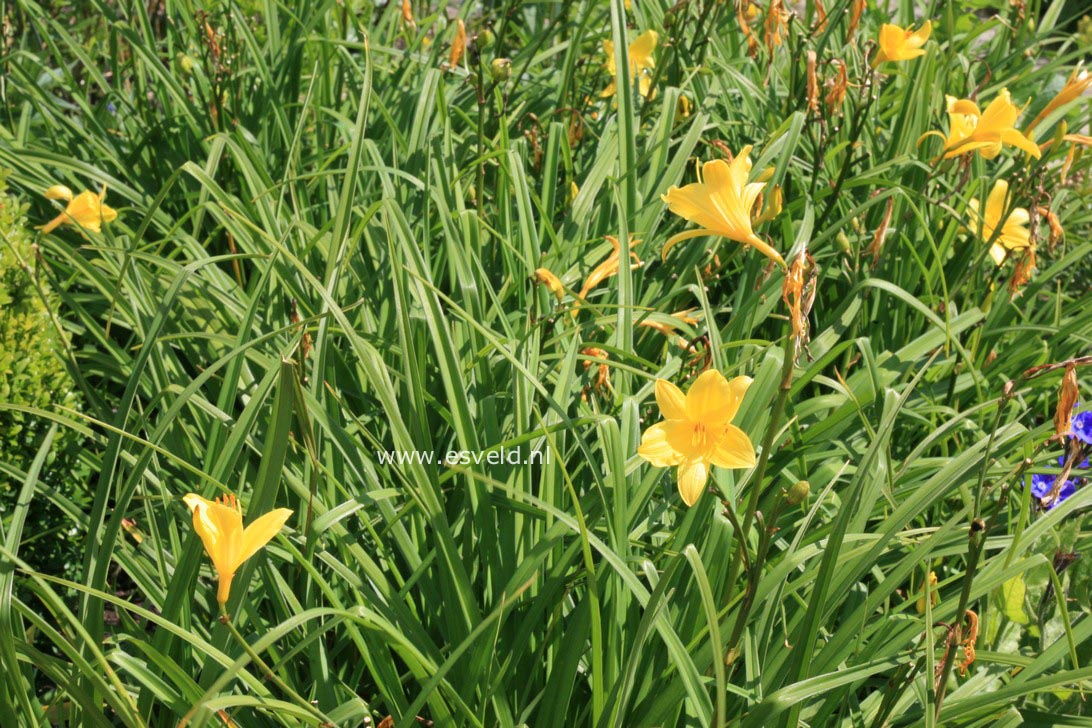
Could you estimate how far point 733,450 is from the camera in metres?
1.34

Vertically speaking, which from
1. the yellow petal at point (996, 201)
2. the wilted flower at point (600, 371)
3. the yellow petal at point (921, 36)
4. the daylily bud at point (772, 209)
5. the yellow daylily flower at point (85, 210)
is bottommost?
the wilted flower at point (600, 371)

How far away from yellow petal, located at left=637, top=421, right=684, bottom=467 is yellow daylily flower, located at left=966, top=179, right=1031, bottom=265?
1392 mm

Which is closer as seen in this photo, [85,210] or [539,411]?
[539,411]

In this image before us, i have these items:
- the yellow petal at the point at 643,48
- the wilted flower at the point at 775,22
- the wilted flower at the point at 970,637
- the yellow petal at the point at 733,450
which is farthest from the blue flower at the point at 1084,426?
the yellow petal at the point at 643,48

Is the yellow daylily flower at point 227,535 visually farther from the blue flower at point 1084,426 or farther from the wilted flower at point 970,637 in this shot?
the blue flower at point 1084,426

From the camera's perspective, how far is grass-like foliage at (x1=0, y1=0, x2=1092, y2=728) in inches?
55.4

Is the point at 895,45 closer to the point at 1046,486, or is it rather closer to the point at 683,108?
the point at 683,108

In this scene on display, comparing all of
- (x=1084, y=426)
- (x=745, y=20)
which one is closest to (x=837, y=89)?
(x=745, y=20)

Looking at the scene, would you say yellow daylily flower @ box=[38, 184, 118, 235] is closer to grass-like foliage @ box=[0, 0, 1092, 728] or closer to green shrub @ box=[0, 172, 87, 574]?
grass-like foliage @ box=[0, 0, 1092, 728]

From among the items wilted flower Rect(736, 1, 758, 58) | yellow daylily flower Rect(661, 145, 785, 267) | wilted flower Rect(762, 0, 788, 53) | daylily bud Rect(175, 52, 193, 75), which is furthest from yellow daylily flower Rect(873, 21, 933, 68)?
daylily bud Rect(175, 52, 193, 75)

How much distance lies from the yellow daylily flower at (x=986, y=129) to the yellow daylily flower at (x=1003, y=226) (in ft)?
0.95

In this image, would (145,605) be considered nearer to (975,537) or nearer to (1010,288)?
(975,537)

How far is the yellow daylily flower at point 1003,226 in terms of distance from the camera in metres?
2.45

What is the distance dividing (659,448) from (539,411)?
580 mm
